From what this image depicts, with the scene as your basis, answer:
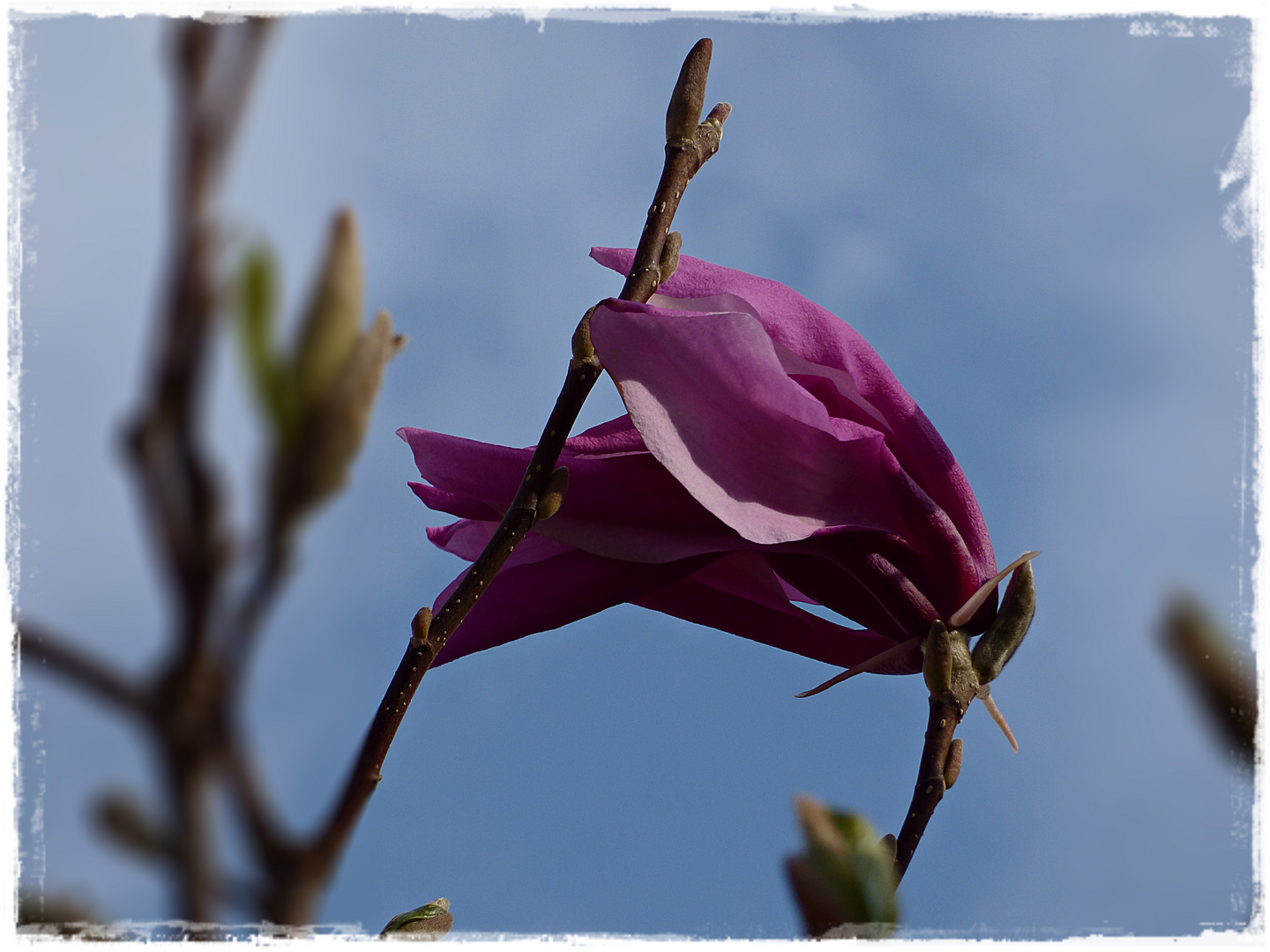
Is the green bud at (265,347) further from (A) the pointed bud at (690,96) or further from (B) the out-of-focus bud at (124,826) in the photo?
(A) the pointed bud at (690,96)

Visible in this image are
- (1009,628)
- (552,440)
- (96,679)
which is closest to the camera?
(96,679)

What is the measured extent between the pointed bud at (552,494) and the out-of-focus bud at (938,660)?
22 cm

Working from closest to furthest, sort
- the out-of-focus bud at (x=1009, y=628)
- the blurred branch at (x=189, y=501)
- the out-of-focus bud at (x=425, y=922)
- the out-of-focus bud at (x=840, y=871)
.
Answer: the blurred branch at (x=189, y=501) → the out-of-focus bud at (x=840, y=871) → the out-of-focus bud at (x=425, y=922) → the out-of-focus bud at (x=1009, y=628)

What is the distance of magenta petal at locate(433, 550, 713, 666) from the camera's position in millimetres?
594

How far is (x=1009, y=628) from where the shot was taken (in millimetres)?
590

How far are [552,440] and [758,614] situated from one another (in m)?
0.22

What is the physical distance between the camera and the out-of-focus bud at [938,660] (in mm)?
569

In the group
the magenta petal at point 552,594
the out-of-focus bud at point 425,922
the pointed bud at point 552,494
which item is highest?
the pointed bud at point 552,494

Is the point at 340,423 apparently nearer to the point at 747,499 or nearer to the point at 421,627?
the point at 421,627

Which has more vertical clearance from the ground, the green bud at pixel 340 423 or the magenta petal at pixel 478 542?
the magenta petal at pixel 478 542

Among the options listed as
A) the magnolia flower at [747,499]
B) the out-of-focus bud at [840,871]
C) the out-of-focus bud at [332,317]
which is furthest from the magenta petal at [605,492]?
the out-of-focus bud at [332,317]

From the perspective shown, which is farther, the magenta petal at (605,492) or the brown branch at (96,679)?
the magenta petal at (605,492)

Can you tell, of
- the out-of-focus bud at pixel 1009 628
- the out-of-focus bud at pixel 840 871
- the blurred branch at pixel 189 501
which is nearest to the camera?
the blurred branch at pixel 189 501

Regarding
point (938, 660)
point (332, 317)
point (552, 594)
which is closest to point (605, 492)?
point (552, 594)
